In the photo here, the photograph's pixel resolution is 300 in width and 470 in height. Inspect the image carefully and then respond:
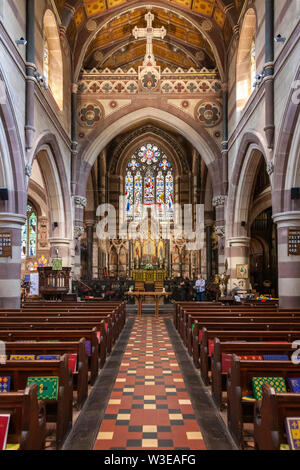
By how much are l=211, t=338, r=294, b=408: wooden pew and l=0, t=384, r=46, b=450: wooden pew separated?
242cm

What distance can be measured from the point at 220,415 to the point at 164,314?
10330 millimetres

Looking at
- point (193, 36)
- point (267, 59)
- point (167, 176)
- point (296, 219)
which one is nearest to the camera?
point (296, 219)

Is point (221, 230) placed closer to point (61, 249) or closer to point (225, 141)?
point (225, 141)

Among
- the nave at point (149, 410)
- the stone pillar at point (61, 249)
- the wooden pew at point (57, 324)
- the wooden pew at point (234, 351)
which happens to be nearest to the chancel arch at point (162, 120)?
the stone pillar at point (61, 249)

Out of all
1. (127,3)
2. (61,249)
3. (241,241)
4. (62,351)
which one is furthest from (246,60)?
(62,351)

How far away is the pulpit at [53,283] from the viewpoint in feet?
45.9

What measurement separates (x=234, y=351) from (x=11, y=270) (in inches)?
292

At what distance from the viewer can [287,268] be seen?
10297 millimetres

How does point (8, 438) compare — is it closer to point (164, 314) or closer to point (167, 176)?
point (164, 314)

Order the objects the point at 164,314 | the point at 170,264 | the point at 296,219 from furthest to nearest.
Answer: the point at 170,264, the point at 164,314, the point at 296,219

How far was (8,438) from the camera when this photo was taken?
3.00m

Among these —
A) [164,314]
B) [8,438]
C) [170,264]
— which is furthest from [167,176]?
[8,438]

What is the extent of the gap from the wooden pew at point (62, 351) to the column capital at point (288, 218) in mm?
7263
